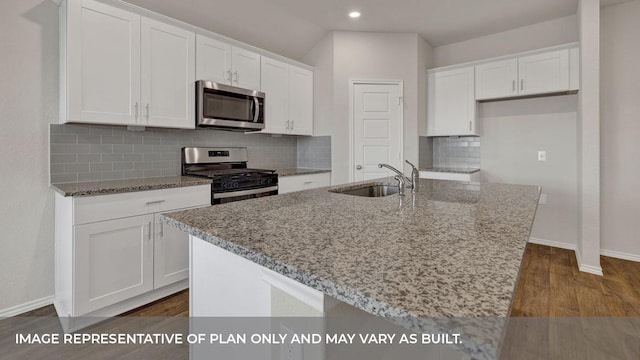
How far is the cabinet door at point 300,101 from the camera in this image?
375 centimetres

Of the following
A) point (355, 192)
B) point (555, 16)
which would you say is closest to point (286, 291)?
point (355, 192)

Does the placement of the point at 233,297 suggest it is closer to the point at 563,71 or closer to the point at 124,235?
the point at 124,235

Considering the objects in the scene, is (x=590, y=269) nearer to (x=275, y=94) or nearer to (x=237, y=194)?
(x=237, y=194)

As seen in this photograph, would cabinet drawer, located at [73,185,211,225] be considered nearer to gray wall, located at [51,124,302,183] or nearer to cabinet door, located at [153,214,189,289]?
cabinet door, located at [153,214,189,289]

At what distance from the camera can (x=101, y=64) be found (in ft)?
7.25

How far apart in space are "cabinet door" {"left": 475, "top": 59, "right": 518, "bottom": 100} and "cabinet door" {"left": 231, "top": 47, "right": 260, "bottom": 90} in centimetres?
252

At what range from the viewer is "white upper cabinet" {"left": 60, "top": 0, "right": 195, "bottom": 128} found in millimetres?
2105

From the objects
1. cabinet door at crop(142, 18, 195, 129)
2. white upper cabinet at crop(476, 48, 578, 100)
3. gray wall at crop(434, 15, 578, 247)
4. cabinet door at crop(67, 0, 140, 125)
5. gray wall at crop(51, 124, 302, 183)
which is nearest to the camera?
cabinet door at crop(67, 0, 140, 125)

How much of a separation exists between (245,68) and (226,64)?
0.23 metres

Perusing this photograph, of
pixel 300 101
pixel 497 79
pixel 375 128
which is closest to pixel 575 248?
pixel 497 79

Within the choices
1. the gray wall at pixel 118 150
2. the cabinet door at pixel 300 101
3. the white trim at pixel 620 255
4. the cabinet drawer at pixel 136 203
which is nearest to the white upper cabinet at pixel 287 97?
the cabinet door at pixel 300 101

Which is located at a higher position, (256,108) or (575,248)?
(256,108)

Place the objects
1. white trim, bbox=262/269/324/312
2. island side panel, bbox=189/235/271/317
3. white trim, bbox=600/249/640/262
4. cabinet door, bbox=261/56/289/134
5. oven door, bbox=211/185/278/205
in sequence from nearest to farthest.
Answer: white trim, bbox=262/269/324/312
island side panel, bbox=189/235/271/317
oven door, bbox=211/185/278/205
white trim, bbox=600/249/640/262
cabinet door, bbox=261/56/289/134

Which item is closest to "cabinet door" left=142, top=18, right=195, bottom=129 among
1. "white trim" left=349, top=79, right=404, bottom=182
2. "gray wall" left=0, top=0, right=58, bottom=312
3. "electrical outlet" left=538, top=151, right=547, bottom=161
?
"gray wall" left=0, top=0, right=58, bottom=312
